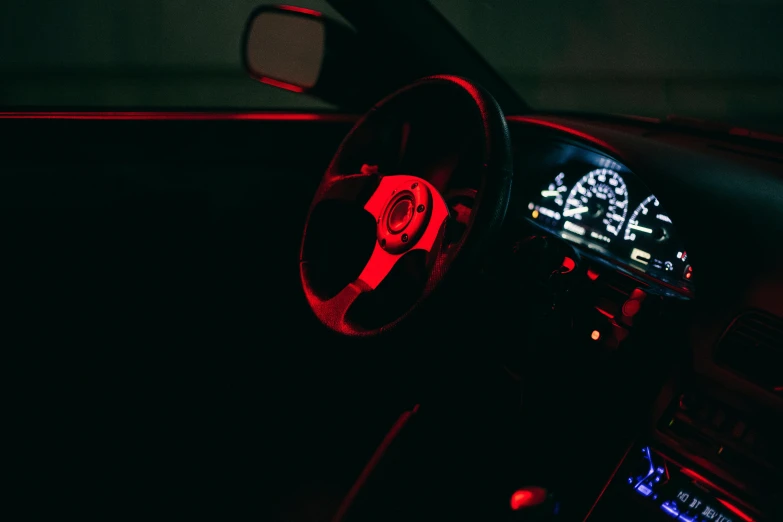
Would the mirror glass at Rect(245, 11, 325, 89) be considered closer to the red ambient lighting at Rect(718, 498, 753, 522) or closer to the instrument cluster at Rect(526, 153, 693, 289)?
the instrument cluster at Rect(526, 153, 693, 289)

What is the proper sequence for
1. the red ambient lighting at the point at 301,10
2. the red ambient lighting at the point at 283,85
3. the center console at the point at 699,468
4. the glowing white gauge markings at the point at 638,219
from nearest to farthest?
1. the center console at the point at 699,468
2. the glowing white gauge markings at the point at 638,219
3. the red ambient lighting at the point at 301,10
4. the red ambient lighting at the point at 283,85

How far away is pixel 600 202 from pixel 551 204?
0.66 ft

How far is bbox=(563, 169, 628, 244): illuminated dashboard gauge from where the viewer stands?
182cm

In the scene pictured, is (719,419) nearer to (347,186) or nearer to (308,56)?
(347,186)

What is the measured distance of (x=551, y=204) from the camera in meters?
2.06

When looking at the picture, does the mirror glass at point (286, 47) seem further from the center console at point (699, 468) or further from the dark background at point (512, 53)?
the center console at point (699, 468)

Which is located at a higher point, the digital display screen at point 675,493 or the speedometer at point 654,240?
the speedometer at point 654,240

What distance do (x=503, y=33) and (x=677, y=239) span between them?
172 cm

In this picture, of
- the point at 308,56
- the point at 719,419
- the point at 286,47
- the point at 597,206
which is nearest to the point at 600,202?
the point at 597,206

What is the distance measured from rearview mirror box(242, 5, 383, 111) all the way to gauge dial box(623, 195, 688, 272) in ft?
3.77

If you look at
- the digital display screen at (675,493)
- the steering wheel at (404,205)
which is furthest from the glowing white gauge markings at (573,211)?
the digital display screen at (675,493)

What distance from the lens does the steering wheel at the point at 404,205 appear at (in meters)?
1.33

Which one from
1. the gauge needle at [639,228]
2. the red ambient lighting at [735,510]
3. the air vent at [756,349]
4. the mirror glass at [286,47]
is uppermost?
the mirror glass at [286,47]

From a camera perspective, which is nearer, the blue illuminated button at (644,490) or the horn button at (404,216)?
the blue illuminated button at (644,490)
